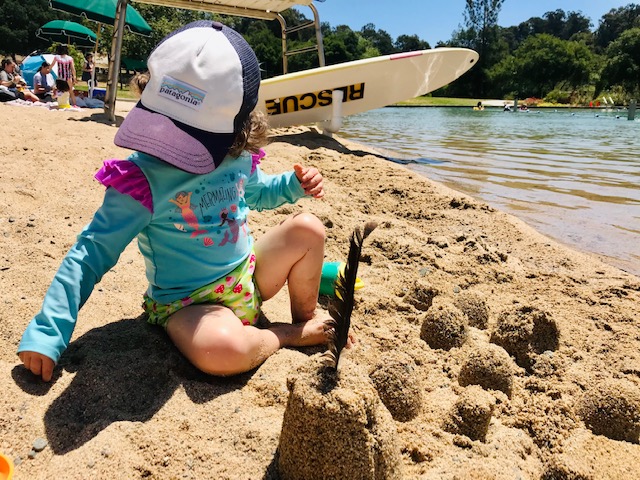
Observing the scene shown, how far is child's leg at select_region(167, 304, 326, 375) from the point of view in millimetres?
1569

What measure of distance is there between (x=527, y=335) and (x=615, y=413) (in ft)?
1.44

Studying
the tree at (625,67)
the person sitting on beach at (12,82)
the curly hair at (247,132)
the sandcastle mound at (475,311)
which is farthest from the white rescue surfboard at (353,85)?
the tree at (625,67)

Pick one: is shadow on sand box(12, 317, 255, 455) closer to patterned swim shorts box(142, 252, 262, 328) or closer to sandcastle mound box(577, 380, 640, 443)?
patterned swim shorts box(142, 252, 262, 328)

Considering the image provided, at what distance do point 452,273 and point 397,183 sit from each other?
194cm

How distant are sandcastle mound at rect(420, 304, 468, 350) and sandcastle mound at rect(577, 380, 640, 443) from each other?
20.0 inches

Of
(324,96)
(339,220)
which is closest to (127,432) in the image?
(339,220)

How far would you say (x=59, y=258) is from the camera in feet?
7.25

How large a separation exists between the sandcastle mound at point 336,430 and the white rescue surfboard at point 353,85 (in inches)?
234

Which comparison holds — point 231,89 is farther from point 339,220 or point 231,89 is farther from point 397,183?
point 397,183

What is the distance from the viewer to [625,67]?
146ft

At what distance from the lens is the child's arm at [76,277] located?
142 centimetres

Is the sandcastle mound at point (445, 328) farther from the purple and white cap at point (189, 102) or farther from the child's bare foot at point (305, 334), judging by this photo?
the purple and white cap at point (189, 102)

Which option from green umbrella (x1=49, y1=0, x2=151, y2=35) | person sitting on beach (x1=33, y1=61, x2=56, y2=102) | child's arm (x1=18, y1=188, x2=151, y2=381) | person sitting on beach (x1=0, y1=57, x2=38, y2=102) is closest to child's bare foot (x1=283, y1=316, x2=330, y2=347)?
child's arm (x1=18, y1=188, x2=151, y2=381)

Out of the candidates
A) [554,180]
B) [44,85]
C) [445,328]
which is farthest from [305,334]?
[44,85]
